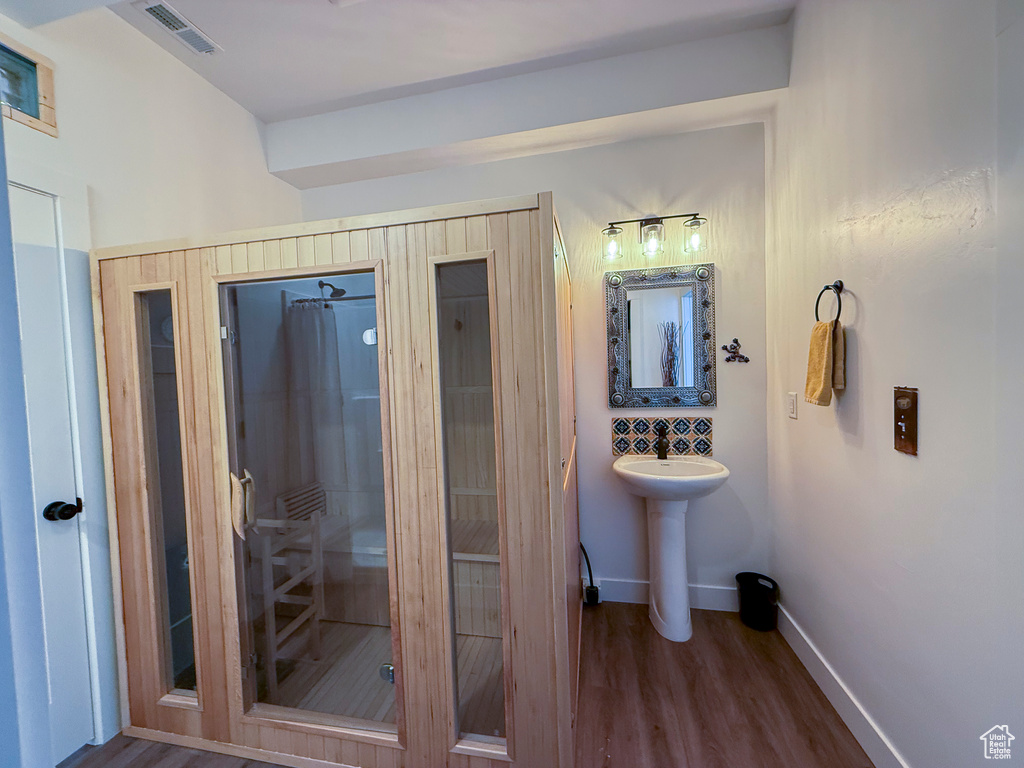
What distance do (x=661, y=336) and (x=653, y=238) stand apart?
58cm

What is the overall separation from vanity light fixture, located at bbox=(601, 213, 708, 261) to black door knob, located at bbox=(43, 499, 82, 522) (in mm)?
2779

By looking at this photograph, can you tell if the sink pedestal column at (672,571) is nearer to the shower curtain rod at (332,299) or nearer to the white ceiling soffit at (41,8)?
the shower curtain rod at (332,299)

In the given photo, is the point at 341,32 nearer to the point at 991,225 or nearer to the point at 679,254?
the point at 679,254

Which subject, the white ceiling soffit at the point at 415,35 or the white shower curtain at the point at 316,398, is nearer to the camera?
the white shower curtain at the point at 316,398

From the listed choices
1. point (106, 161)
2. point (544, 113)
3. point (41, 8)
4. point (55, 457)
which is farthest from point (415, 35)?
point (55, 457)

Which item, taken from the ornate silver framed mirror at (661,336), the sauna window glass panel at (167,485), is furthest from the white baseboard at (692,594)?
the sauna window glass panel at (167,485)

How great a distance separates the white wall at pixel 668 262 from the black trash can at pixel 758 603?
12 centimetres

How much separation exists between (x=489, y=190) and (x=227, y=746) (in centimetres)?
303

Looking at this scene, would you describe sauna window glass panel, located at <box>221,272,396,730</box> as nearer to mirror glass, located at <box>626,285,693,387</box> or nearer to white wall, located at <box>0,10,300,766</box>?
white wall, located at <box>0,10,300,766</box>

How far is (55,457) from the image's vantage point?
157 cm

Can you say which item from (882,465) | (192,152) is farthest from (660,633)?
(192,152)

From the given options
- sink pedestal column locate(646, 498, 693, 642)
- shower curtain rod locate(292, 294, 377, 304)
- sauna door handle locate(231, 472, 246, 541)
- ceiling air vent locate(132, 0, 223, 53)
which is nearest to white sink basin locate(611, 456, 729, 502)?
sink pedestal column locate(646, 498, 693, 642)

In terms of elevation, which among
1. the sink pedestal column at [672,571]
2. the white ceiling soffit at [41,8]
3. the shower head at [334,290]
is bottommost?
the sink pedestal column at [672,571]

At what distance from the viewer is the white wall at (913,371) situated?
41.7 inches
